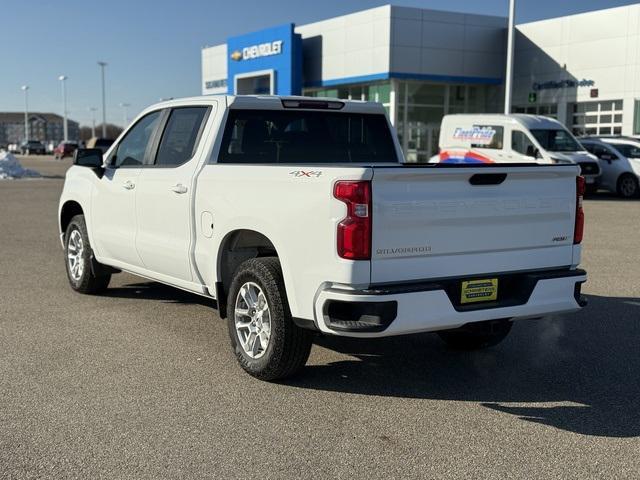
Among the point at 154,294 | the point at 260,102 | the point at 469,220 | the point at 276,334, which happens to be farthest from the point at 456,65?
the point at 276,334

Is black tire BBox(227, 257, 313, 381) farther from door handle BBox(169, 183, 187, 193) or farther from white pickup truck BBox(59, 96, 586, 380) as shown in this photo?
door handle BBox(169, 183, 187, 193)

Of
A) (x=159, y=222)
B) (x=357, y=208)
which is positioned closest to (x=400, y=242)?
(x=357, y=208)

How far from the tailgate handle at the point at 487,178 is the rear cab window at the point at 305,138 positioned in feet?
6.45

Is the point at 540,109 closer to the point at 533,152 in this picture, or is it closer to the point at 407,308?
the point at 533,152

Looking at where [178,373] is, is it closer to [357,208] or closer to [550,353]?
[357,208]

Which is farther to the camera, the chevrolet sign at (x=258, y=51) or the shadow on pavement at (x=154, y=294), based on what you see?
the chevrolet sign at (x=258, y=51)

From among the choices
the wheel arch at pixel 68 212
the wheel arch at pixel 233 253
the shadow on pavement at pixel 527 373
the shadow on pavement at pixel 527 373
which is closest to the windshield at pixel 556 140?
the shadow on pavement at pixel 527 373

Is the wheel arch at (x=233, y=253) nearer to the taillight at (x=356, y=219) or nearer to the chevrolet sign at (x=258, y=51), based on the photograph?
the taillight at (x=356, y=219)

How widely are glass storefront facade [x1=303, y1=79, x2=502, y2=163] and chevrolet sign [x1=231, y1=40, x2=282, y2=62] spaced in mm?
4304

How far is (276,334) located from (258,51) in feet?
125

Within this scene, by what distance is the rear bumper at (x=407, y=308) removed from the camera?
4.37 metres

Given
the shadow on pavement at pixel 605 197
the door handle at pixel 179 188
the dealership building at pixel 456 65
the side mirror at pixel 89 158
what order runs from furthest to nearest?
the dealership building at pixel 456 65 < the shadow on pavement at pixel 605 197 < the side mirror at pixel 89 158 < the door handle at pixel 179 188

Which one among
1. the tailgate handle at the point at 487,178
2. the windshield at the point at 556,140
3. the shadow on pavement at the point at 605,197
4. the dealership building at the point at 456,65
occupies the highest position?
the dealership building at the point at 456,65

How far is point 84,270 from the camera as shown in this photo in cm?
774
